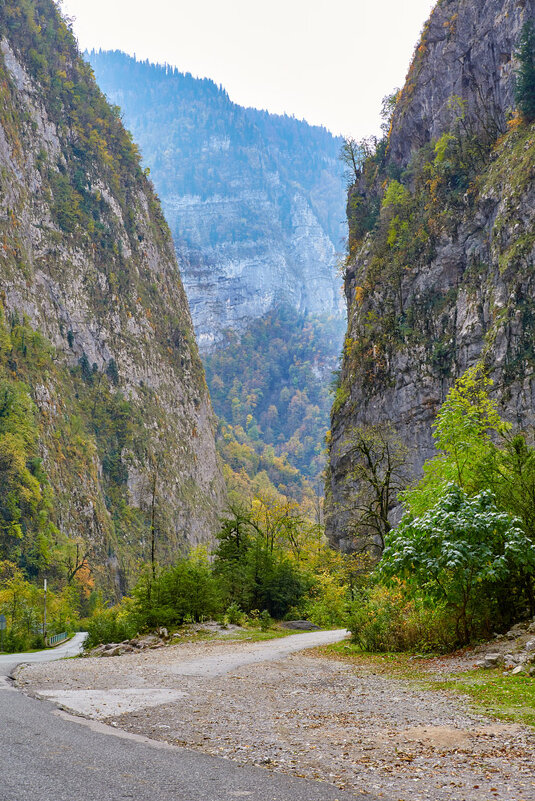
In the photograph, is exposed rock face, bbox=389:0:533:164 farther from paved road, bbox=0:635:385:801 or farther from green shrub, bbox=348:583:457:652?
paved road, bbox=0:635:385:801

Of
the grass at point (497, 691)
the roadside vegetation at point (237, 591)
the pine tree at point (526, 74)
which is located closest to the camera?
the grass at point (497, 691)

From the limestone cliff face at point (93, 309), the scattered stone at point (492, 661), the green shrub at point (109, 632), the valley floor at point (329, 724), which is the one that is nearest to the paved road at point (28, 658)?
the green shrub at point (109, 632)

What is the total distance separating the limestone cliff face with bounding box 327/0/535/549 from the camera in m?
32.2

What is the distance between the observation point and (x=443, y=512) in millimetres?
11258

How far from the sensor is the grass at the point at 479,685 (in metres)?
6.60

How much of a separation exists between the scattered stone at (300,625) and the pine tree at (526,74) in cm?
2976

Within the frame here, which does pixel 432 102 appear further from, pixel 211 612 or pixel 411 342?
pixel 211 612

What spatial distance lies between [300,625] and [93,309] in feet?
161

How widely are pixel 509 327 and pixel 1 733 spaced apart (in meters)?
29.5

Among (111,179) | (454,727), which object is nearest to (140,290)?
(111,179)

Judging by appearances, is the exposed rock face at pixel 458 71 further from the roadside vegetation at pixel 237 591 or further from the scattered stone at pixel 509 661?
the scattered stone at pixel 509 661

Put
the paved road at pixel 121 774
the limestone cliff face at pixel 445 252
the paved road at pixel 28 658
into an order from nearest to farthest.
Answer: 1. the paved road at pixel 121 774
2. the paved road at pixel 28 658
3. the limestone cliff face at pixel 445 252

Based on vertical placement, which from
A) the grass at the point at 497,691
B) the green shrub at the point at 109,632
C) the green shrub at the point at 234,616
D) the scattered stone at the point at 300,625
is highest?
the grass at the point at 497,691

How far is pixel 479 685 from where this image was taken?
804 centimetres
